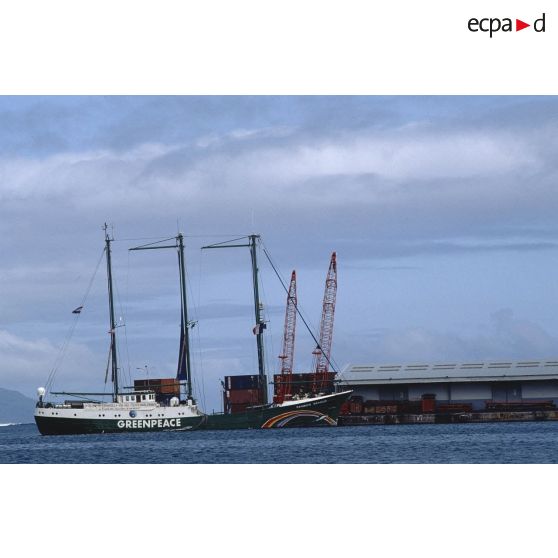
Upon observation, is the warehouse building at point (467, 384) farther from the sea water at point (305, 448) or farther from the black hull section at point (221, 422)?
the sea water at point (305, 448)

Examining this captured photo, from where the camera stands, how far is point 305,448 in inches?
2869

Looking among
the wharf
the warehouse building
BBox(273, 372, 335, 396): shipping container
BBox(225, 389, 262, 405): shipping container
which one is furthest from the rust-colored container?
BBox(225, 389, 262, 405): shipping container

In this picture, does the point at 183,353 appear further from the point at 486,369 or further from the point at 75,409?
the point at 486,369

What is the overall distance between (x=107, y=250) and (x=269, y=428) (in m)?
22.7

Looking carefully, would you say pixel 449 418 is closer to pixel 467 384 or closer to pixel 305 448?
pixel 467 384

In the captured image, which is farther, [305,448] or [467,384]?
[467,384]

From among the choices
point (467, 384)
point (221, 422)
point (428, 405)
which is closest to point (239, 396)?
point (221, 422)

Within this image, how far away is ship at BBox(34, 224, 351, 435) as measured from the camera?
10425 cm

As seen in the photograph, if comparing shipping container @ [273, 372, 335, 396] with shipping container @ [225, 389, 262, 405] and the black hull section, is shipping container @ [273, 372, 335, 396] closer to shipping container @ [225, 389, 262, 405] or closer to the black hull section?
shipping container @ [225, 389, 262, 405]

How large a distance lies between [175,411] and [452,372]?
116ft
